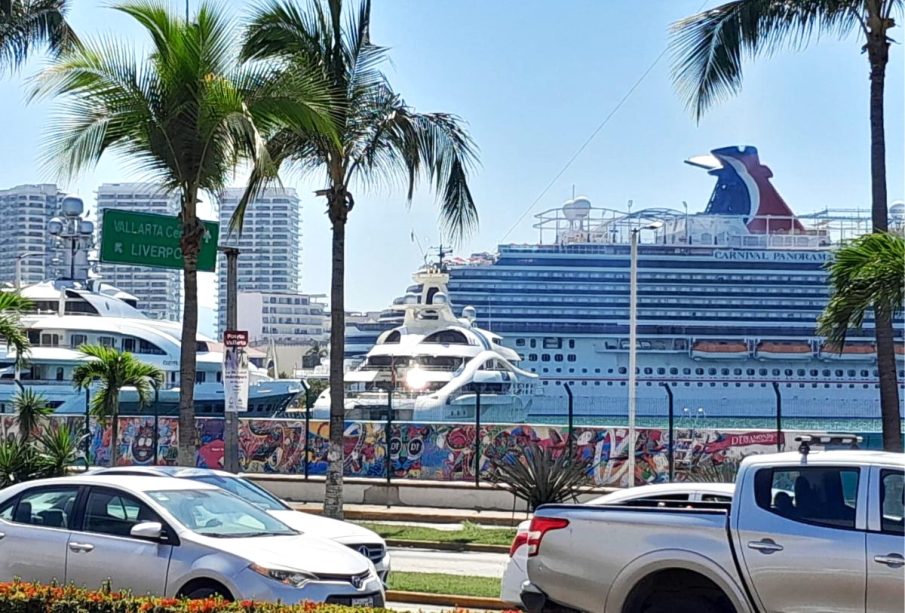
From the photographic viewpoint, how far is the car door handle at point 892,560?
6.27m

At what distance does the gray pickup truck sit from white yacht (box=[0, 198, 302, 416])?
3478 cm

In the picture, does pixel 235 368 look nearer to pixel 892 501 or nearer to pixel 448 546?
pixel 448 546

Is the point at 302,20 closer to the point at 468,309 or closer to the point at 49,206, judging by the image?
the point at 468,309

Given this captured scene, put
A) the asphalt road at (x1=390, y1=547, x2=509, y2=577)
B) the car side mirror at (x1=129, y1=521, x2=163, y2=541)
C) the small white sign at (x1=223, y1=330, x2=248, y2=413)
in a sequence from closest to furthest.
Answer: the car side mirror at (x1=129, y1=521, x2=163, y2=541)
the asphalt road at (x1=390, y1=547, x2=509, y2=577)
the small white sign at (x1=223, y1=330, x2=248, y2=413)

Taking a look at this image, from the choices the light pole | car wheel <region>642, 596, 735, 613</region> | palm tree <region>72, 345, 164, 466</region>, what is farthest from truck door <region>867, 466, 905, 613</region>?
palm tree <region>72, 345, 164, 466</region>

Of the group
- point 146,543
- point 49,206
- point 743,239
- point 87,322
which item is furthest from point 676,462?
point 49,206

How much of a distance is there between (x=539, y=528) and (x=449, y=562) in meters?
7.74

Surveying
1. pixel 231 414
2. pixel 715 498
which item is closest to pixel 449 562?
pixel 231 414

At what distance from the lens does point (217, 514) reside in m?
8.87

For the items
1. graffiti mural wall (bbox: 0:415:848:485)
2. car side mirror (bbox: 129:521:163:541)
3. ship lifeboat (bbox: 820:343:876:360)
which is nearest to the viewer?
car side mirror (bbox: 129:521:163:541)

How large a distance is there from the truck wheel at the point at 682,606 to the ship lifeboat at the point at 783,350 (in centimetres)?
6633

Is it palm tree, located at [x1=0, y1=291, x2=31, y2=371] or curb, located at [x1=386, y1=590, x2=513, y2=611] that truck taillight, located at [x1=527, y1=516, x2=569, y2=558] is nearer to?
curb, located at [x1=386, y1=590, x2=513, y2=611]

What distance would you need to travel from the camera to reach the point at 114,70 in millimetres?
13984

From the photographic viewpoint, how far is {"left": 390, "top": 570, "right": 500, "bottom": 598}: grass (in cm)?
1152
